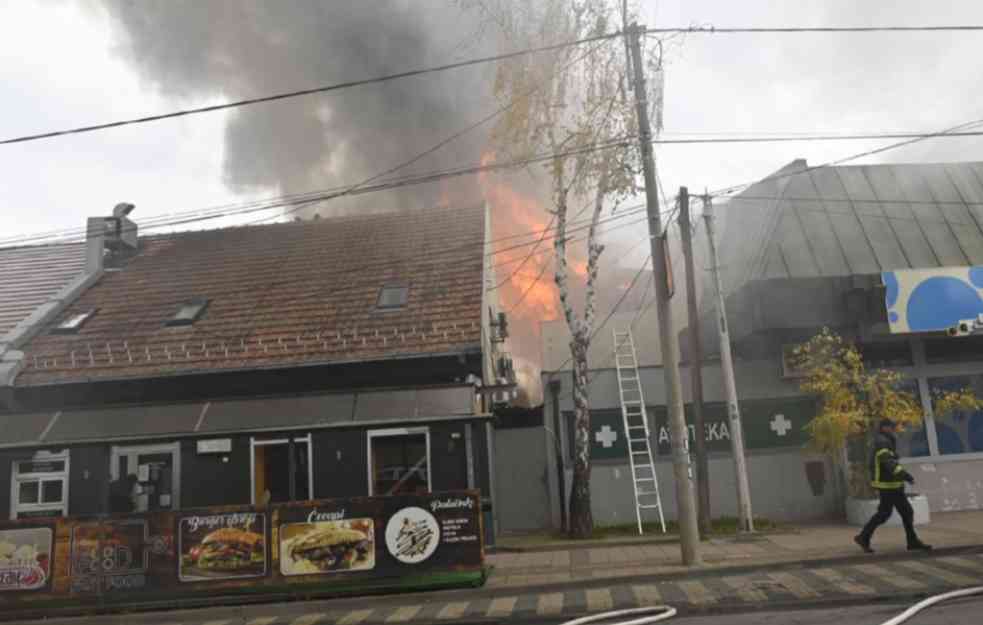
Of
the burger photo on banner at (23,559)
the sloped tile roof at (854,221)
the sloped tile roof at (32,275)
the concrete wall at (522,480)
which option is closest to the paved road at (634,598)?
the burger photo on banner at (23,559)

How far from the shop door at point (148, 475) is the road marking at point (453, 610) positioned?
6.15 m

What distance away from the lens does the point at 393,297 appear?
14.6 m

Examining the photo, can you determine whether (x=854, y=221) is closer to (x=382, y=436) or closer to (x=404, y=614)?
(x=382, y=436)

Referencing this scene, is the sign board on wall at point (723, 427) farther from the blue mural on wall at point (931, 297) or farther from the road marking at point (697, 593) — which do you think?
the road marking at point (697, 593)

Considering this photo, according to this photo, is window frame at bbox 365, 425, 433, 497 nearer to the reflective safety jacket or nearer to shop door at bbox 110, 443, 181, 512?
→ shop door at bbox 110, 443, 181, 512

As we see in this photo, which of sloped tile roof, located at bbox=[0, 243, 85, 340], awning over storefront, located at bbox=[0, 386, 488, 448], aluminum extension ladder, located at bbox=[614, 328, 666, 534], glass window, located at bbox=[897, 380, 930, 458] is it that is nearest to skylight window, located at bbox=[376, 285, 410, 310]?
awning over storefront, located at bbox=[0, 386, 488, 448]

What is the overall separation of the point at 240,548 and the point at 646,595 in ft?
→ 15.9

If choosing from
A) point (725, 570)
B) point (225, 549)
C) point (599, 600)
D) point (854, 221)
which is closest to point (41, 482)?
point (225, 549)

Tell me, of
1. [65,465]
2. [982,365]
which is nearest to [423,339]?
[65,465]

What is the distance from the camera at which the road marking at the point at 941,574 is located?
7.70m

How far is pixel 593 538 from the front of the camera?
43.1 feet

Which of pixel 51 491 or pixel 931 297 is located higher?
pixel 931 297

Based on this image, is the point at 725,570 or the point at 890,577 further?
the point at 725,570

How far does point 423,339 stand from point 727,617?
7.33 meters
